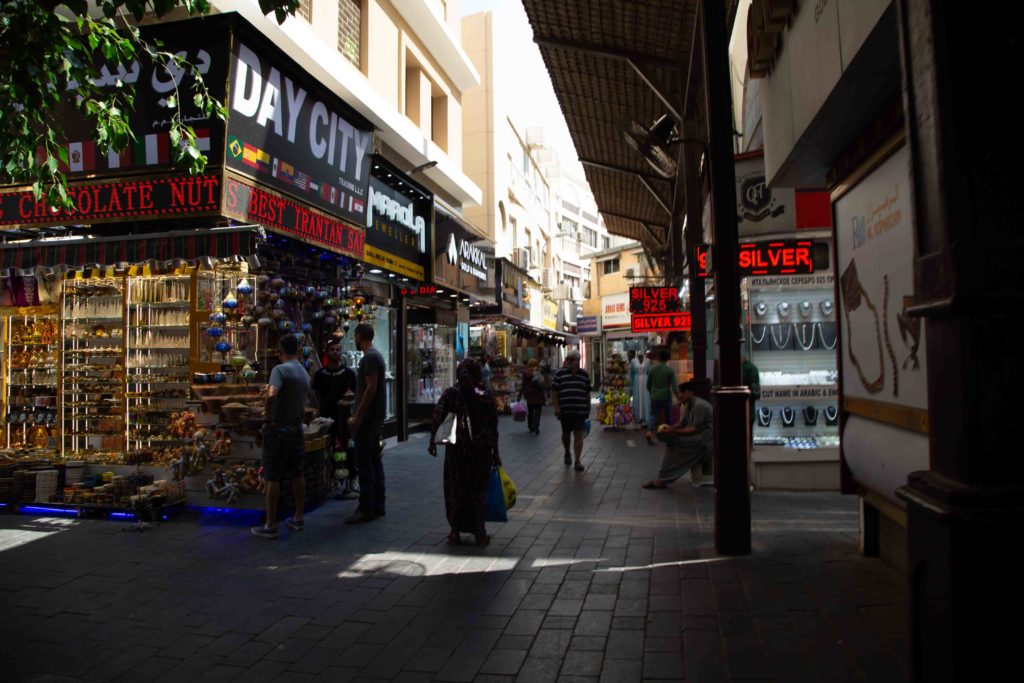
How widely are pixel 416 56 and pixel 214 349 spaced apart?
10.2 metres

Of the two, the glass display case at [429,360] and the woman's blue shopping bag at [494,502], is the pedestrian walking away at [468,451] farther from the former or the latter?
the glass display case at [429,360]

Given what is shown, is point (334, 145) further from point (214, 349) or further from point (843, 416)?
point (843, 416)

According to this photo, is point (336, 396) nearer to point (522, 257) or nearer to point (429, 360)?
point (429, 360)

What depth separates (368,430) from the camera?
7250 millimetres

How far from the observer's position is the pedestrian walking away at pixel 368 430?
7105mm

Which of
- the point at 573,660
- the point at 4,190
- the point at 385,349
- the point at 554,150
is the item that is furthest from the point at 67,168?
the point at 554,150

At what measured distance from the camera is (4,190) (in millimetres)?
9039

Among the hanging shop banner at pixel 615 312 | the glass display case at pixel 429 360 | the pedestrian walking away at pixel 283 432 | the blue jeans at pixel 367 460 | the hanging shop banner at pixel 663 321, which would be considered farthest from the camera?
the hanging shop banner at pixel 615 312

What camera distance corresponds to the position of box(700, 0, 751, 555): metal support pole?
18.4 feet

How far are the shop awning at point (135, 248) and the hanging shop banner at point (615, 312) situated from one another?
28547 mm

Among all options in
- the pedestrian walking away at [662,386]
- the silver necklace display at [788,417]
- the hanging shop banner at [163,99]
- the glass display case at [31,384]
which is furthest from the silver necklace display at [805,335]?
the glass display case at [31,384]

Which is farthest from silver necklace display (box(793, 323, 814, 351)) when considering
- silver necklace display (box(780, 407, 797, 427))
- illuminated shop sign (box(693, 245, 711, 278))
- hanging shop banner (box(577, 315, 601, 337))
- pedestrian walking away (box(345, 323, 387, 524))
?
hanging shop banner (box(577, 315, 601, 337))

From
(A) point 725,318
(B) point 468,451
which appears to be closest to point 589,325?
(B) point 468,451

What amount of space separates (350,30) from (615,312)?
26.0 m
